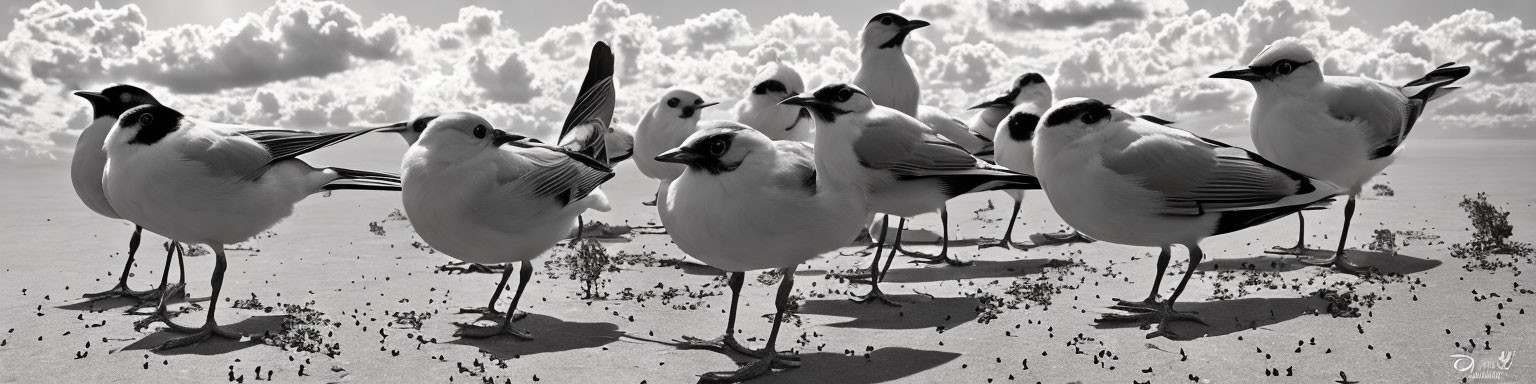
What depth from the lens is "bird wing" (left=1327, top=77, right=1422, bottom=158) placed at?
8.23m

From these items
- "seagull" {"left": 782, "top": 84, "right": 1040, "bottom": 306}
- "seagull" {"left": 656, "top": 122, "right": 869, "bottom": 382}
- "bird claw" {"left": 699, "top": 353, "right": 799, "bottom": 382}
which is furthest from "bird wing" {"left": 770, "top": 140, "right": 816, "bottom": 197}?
"seagull" {"left": 782, "top": 84, "right": 1040, "bottom": 306}

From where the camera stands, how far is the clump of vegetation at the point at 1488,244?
27.1 ft

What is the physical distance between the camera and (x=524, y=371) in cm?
578

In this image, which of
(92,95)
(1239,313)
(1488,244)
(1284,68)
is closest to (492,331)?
(92,95)

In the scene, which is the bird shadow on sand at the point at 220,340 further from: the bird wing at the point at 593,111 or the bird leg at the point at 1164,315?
the bird leg at the point at 1164,315

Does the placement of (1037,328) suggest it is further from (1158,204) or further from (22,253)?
(22,253)

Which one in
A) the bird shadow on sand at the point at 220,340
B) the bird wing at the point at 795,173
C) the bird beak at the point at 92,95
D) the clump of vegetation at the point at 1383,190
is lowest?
the clump of vegetation at the point at 1383,190

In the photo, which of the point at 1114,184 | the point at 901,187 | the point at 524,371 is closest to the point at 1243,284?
the point at 1114,184

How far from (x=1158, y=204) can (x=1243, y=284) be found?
2.10 m

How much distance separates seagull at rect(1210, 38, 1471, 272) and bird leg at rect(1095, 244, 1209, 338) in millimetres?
1980

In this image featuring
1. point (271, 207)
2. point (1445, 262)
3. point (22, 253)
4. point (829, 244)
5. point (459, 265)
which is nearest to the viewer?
point (829, 244)

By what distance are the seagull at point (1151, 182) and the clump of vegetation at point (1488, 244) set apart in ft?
9.99

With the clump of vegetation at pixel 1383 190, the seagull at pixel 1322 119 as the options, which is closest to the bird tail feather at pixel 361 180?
the seagull at pixel 1322 119

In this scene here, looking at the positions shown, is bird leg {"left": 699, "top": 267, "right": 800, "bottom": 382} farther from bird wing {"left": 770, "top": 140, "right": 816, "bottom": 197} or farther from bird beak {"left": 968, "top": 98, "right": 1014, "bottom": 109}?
bird beak {"left": 968, "top": 98, "right": 1014, "bottom": 109}
